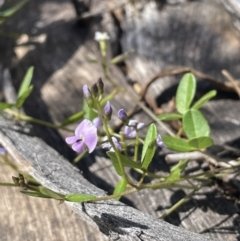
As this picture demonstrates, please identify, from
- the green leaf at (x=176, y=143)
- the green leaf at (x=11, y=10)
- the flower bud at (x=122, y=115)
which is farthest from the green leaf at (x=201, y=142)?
the green leaf at (x=11, y=10)

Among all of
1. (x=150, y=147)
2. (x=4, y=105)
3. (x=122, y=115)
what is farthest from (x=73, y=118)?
(x=150, y=147)

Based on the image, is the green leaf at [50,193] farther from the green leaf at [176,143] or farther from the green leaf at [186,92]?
the green leaf at [186,92]

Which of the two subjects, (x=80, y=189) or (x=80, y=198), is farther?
(x=80, y=189)

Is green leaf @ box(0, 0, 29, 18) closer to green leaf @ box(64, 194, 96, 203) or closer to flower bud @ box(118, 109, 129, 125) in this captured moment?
flower bud @ box(118, 109, 129, 125)

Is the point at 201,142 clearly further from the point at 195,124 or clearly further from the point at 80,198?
the point at 80,198

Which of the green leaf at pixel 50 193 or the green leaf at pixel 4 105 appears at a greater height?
the green leaf at pixel 4 105

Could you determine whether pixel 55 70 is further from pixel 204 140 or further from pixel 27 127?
pixel 204 140

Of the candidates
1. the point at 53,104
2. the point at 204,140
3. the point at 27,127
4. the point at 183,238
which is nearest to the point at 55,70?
the point at 53,104
